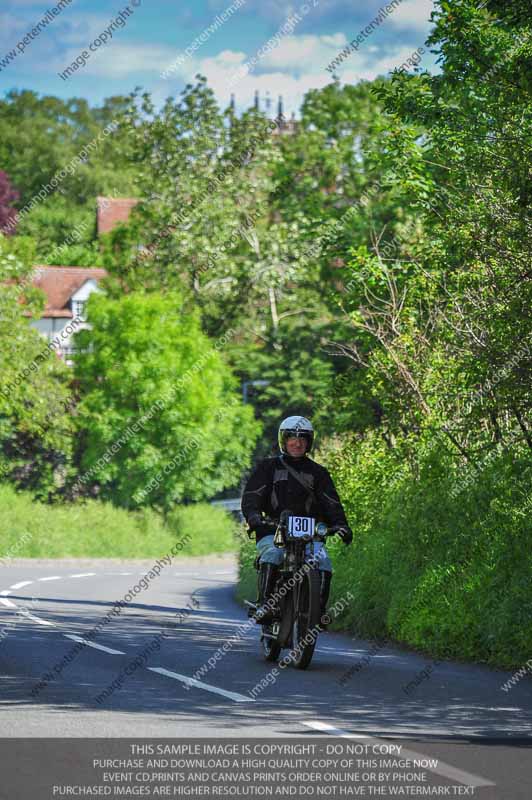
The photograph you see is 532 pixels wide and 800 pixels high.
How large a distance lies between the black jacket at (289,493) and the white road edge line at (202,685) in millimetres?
1580

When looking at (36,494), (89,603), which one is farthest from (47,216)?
(89,603)

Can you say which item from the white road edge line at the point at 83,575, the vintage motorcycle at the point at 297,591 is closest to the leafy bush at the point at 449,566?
the vintage motorcycle at the point at 297,591

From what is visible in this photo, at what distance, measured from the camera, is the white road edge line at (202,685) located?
33.2ft

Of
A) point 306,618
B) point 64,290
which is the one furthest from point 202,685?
point 64,290

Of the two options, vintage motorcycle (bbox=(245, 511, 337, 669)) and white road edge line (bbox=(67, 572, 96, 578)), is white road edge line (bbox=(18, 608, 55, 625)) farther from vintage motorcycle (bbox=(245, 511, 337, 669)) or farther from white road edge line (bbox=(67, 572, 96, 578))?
white road edge line (bbox=(67, 572, 96, 578))

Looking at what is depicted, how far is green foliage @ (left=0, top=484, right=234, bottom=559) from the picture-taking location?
155ft

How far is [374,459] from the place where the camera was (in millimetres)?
22828

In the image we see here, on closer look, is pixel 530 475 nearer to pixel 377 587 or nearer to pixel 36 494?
pixel 377 587

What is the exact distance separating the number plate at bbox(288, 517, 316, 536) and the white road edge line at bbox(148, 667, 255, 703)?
1.60 meters

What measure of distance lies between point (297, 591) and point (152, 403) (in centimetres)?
4247

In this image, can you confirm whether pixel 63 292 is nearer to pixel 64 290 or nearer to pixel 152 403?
pixel 64 290

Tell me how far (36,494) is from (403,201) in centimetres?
3212

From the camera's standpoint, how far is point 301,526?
12406 mm

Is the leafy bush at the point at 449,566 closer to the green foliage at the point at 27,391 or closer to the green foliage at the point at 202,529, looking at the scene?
the green foliage at the point at 27,391
